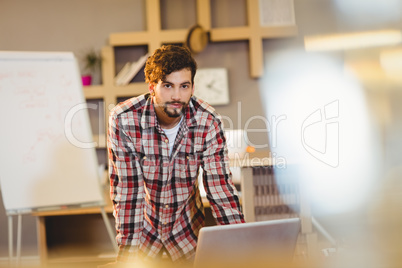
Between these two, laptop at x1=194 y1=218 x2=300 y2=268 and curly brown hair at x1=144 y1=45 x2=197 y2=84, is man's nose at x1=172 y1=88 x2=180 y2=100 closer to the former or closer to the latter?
curly brown hair at x1=144 y1=45 x2=197 y2=84

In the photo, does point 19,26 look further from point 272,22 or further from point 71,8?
point 272,22

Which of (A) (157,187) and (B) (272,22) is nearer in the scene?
(A) (157,187)

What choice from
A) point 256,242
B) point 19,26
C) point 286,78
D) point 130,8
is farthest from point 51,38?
point 256,242

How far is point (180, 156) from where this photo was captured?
1.80 metres

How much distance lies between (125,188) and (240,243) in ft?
1.98

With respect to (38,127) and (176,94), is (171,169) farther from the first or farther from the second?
(38,127)

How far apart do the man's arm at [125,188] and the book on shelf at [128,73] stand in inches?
82.5

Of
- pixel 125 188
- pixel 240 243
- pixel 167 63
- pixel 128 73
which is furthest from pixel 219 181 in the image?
pixel 128 73

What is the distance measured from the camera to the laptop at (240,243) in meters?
1.18

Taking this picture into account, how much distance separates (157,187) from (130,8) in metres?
2.48

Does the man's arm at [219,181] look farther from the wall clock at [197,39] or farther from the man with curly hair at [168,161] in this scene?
the wall clock at [197,39]

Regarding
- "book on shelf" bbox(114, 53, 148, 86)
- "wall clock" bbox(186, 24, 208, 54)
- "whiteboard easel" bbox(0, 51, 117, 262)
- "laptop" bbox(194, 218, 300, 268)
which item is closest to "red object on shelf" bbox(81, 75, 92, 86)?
"book on shelf" bbox(114, 53, 148, 86)

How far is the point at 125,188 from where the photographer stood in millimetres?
1690

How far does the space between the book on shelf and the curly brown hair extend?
2.03m
